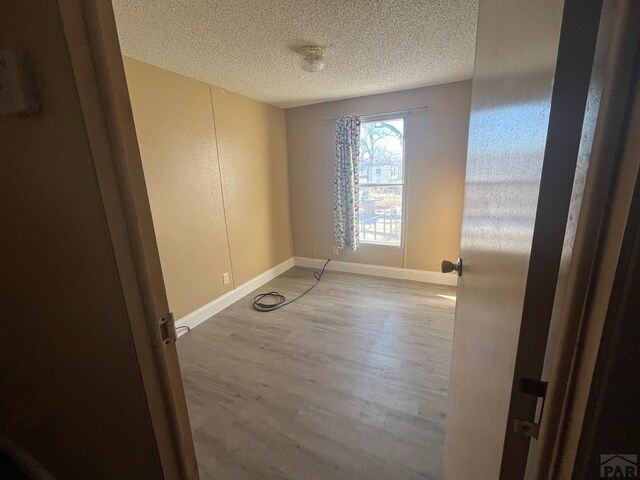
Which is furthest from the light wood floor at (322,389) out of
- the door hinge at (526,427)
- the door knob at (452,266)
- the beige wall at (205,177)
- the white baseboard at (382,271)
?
the door hinge at (526,427)

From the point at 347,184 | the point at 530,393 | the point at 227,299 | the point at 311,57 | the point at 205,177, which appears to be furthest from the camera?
the point at 347,184

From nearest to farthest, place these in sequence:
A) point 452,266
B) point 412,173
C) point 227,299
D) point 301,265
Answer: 1. point 452,266
2. point 227,299
3. point 412,173
4. point 301,265

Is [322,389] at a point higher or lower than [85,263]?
lower

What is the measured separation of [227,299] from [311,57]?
2.37 metres

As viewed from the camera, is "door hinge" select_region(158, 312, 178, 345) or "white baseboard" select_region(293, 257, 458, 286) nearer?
"door hinge" select_region(158, 312, 178, 345)

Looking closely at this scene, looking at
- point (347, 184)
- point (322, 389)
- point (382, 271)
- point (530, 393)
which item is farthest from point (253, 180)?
point (530, 393)

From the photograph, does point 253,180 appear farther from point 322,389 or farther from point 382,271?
point 322,389

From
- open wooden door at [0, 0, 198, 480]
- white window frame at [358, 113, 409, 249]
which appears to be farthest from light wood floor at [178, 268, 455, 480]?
white window frame at [358, 113, 409, 249]

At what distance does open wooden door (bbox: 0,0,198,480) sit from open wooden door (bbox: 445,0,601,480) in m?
0.75

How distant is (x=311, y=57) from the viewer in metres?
1.99

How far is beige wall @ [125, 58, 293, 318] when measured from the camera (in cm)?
219

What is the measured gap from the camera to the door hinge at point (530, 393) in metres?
0.45

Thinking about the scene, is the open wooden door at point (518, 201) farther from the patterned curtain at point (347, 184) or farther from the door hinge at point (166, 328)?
the patterned curtain at point (347, 184)

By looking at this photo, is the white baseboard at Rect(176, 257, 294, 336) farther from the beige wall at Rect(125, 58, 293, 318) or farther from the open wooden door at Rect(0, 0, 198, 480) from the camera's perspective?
the open wooden door at Rect(0, 0, 198, 480)
